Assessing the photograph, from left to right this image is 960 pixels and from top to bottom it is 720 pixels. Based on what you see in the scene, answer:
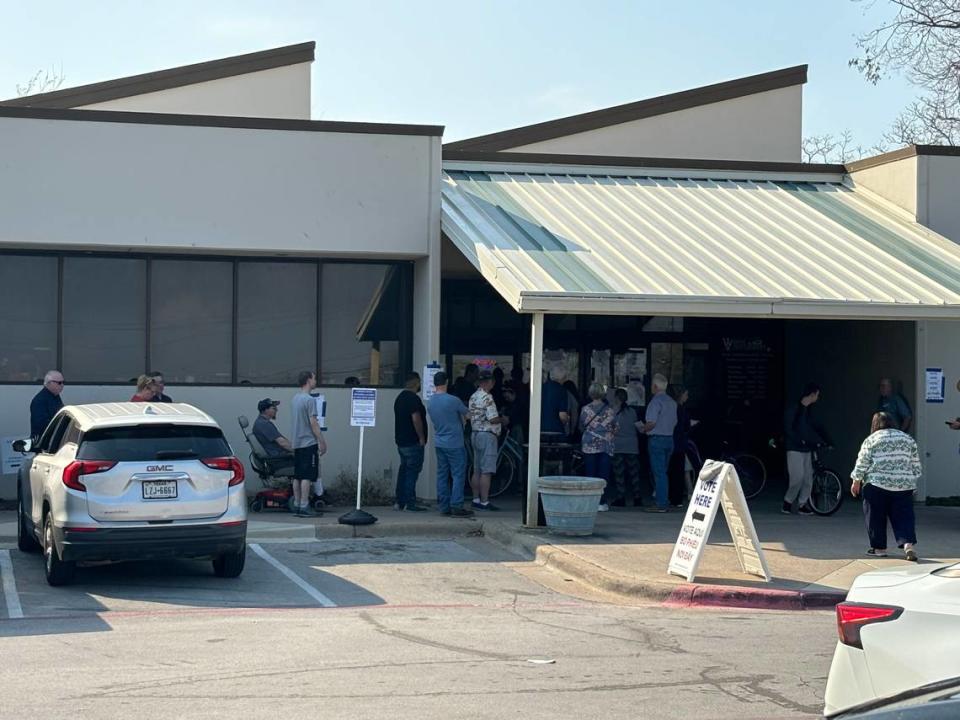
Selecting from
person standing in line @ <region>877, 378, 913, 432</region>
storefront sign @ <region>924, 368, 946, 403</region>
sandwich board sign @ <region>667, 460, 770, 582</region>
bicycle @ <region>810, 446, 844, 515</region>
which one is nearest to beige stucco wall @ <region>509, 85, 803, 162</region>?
storefront sign @ <region>924, 368, 946, 403</region>

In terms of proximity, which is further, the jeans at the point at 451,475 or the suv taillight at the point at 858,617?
the jeans at the point at 451,475

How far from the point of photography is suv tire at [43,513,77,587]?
11.5 metres

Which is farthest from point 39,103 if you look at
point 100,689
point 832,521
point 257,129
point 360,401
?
point 100,689

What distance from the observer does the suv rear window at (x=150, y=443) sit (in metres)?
11.4

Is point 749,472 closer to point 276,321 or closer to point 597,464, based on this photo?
point 597,464

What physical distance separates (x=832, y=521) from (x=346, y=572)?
7174 mm

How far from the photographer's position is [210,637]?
9.49 meters

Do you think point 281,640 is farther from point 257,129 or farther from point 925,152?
point 925,152

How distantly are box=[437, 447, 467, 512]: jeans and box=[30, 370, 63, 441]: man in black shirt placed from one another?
4962 mm

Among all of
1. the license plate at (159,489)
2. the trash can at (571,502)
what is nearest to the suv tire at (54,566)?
the license plate at (159,489)

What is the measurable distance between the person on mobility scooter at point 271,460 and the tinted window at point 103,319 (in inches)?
95.6

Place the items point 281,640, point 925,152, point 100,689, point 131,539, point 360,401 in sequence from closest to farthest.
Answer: point 100,689
point 281,640
point 131,539
point 360,401
point 925,152

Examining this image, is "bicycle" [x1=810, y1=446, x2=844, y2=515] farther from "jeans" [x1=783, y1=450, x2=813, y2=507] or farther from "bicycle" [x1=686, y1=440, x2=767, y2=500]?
"bicycle" [x1=686, y1=440, x2=767, y2=500]

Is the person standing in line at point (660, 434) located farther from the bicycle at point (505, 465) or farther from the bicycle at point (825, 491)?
the bicycle at point (505, 465)
